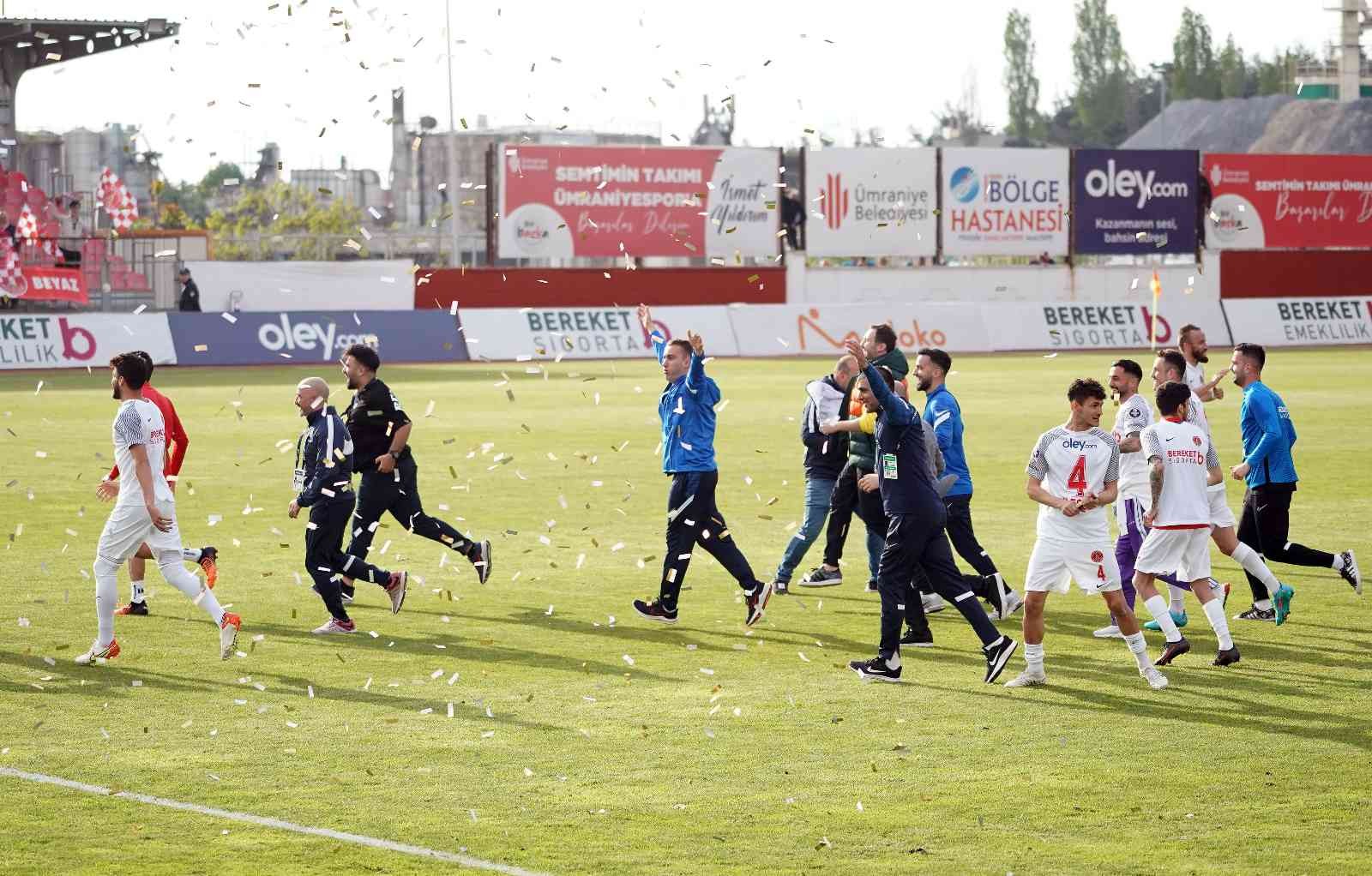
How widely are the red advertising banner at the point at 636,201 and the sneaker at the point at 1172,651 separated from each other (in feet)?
150

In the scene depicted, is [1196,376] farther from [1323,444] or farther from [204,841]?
[1323,444]

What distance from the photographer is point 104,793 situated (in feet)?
27.3

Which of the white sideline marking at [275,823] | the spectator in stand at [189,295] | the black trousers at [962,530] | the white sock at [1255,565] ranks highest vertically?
the spectator in stand at [189,295]

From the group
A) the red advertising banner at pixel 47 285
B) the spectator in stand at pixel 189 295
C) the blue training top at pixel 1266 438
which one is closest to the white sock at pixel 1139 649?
the blue training top at pixel 1266 438

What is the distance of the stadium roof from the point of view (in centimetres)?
5147

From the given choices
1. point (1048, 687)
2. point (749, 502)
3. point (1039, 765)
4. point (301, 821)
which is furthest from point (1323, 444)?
point (301, 821)

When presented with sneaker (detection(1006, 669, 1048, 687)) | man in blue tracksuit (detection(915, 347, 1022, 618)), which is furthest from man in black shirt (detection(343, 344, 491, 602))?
sneaker (detection(1006, 669, 1048, 687))

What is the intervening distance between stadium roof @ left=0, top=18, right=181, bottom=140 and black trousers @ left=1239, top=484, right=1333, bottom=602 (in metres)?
43.3

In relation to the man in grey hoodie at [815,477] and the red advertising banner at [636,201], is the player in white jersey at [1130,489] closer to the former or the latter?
the man in grey hoodie at [815,477]

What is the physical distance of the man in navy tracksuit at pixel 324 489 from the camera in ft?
40.4

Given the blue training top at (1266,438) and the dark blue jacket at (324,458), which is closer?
the dark blue jacket at (324,458)

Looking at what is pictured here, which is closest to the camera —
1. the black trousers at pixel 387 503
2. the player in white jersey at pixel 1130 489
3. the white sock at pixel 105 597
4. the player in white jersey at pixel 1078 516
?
the player in white jersey at pixel 1078 516

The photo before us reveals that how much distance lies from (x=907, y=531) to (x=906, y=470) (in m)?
0.35

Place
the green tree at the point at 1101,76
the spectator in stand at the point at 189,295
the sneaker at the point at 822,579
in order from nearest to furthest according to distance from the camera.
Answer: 1. the sneaker at the point at 822,579
2. the spectator in stand at the point at 189,295
3. the green tree at the point at 1101,76
